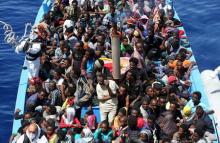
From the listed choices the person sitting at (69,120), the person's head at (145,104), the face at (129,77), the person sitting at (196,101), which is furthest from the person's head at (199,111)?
the person sitting at (69,120)

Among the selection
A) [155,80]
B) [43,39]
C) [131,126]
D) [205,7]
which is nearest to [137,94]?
[155,80]

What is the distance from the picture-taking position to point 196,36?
1021 inches

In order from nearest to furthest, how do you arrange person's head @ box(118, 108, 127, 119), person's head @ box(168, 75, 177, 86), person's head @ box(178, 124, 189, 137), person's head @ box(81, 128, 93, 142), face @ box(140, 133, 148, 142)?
face @ box(140, 133, 148, 142)
person's head @ box(178, 124, 189, 137)
person's head @ box(81, 128, 93, 142)
person's head @ box(118, 108, 127, 119)
person's head @ box(168, 75, 177, 86)

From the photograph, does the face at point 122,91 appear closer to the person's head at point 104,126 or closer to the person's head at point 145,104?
the person's head at point 145,104

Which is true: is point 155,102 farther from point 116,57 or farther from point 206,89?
point 206,89

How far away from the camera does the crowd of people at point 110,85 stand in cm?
1309

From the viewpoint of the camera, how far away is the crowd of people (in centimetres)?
1309

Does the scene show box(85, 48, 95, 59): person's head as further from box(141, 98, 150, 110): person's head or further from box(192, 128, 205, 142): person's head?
box(192, 128, 205, 142): person's head

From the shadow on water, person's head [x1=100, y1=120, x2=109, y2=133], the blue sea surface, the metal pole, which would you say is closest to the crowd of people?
person's head [x1=100, y1=120, x2=109, y2=133]

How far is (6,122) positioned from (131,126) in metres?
8.10

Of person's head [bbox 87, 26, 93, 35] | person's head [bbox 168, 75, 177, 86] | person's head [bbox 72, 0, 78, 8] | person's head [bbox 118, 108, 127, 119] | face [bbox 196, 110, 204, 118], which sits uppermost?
person's head [bbox 72, 0, 78, 8]

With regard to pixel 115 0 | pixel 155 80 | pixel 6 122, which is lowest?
pixel 6 122

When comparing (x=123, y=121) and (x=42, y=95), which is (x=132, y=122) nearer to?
(x=123, y=121)

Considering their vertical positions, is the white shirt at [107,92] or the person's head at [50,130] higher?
the white shirt at [107,92]
